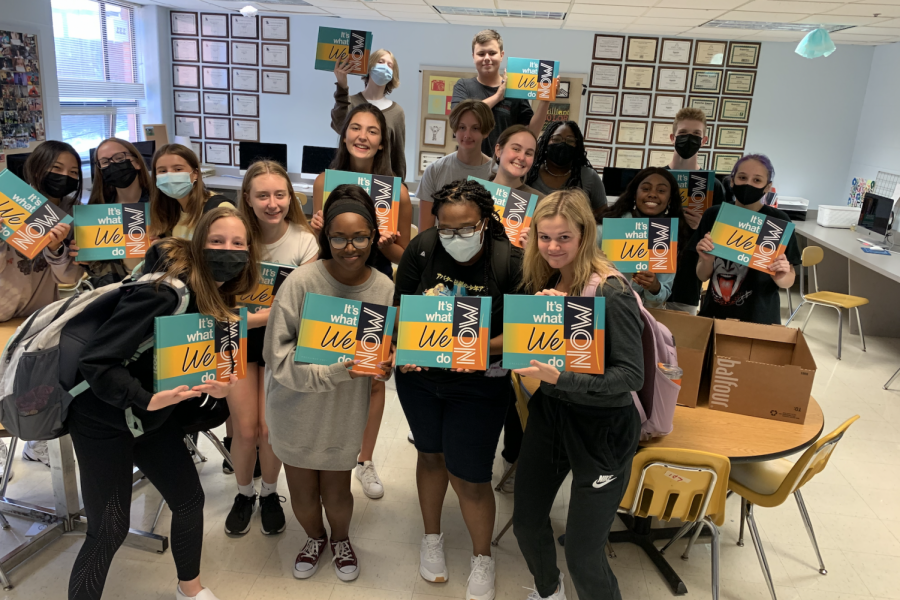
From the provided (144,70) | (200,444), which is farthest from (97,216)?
(144,70)

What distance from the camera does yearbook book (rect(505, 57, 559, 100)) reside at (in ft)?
10.6

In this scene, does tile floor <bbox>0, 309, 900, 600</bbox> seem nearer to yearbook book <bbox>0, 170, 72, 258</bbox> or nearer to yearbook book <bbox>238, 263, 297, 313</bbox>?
yearbook book <bbox>238, 263, 297, 313</bbox>

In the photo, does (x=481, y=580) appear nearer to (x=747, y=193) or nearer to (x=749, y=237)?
(x=749, y=237)

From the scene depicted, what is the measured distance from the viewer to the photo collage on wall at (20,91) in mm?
5238

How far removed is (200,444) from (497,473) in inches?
66.3

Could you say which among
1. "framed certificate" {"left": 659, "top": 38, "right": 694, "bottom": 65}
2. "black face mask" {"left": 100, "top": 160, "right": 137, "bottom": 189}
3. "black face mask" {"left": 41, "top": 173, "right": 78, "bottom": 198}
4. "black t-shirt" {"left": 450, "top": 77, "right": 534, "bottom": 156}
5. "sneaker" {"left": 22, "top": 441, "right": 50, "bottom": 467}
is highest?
"framed certificate" {"left": 659, "top": 38, "right": 694, "bottom": 65}

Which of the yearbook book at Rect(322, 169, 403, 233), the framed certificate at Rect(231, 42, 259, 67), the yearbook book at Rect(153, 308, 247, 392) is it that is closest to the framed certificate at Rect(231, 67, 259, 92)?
the framed certificate at Rect(231, 42, 259, 67)

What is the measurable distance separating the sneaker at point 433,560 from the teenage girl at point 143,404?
0.90 meters

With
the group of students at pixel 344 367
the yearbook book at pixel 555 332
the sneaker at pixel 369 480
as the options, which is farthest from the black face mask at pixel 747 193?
the sneaker at pixel 369 480

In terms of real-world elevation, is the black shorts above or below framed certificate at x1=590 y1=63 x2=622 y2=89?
below

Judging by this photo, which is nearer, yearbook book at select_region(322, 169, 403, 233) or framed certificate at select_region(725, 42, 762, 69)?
yearbook book at select_region(322, 169, 403, 233)

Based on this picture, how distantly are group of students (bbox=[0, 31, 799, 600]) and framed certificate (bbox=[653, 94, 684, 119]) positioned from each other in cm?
520

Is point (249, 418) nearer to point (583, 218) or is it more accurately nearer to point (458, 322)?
point (458, 322)

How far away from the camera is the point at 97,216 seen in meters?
2.55
